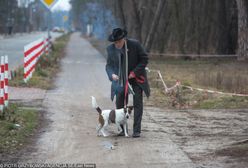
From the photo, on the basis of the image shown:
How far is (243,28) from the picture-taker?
2759 cm

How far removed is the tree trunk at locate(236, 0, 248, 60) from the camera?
27.2 m

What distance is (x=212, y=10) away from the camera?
3109cm

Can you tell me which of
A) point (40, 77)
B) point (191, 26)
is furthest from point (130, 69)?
point (191, 26)

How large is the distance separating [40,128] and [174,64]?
18139 mm

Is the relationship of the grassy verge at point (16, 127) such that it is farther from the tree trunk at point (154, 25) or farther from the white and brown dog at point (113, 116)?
the tree trunk at point (154, 25)

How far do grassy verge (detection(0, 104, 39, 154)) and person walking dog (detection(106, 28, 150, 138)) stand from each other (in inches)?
66.2

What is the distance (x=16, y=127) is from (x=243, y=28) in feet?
64.0

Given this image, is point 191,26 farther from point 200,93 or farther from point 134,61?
point 134,61

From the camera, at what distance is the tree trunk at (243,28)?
27.2m

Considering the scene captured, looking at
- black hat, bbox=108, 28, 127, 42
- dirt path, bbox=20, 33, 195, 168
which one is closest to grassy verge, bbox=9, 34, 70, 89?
dirt path, bbox=20, 33, 195, 168

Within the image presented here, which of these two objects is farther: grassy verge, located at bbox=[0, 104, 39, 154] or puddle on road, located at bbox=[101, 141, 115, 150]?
grassy verge, located at bbox=[0, 104, 39, 154]

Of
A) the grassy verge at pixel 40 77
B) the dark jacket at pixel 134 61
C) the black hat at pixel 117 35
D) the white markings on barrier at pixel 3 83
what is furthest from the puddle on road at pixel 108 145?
the grassy verge at pixel 40 77

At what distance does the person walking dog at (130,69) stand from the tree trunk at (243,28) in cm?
1854

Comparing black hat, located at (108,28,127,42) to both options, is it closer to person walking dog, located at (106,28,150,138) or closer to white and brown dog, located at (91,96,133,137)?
person walking dog, located at (106,28,150,138)
